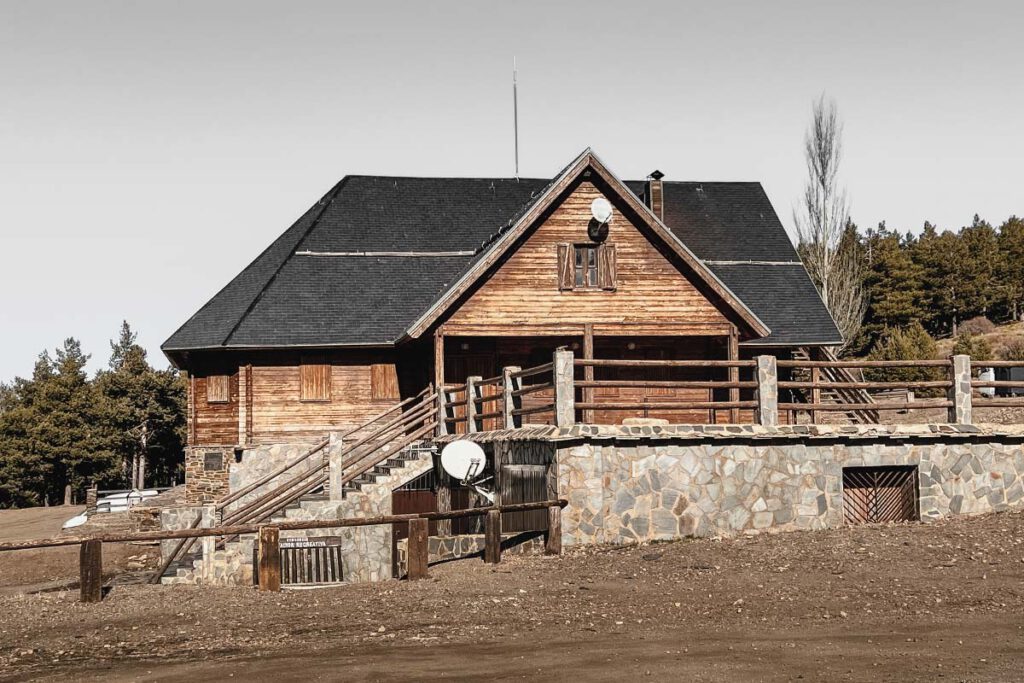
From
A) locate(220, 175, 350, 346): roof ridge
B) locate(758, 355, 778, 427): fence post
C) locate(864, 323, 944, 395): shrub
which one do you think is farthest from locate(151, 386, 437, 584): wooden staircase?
locate(864, 323, 944, 395): shrub

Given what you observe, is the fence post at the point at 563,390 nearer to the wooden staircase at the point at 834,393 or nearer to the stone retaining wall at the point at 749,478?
the stone retaining wall at the point at 749,478

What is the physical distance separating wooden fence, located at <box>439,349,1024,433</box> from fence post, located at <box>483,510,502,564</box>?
2.28 meters

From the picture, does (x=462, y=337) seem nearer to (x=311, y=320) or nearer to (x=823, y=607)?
(x=311, y=320)

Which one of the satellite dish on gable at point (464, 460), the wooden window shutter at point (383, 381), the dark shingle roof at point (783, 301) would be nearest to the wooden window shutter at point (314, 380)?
the wooden window shutter at point (383, 381)

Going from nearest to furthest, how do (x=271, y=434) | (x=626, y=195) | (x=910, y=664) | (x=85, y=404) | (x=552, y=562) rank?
(x=910, y=664) → (x=552, y=562) → (x=626, y=195) → (x=271, y=434) → (x=85, y=404)

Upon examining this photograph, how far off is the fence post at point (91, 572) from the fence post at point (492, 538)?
595 cm

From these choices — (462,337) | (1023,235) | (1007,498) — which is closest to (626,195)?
(462,337)

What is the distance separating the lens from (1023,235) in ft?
319

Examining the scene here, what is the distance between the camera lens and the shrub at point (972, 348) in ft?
204

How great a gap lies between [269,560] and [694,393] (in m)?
15.4

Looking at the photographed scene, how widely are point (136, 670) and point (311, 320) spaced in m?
19.7

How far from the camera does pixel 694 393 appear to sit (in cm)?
3073

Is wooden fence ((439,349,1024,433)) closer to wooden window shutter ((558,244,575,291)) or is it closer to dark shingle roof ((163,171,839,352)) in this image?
wooden window shutter ((558,244,575,291))

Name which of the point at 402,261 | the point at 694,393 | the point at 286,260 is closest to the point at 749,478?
the point at 694,393
